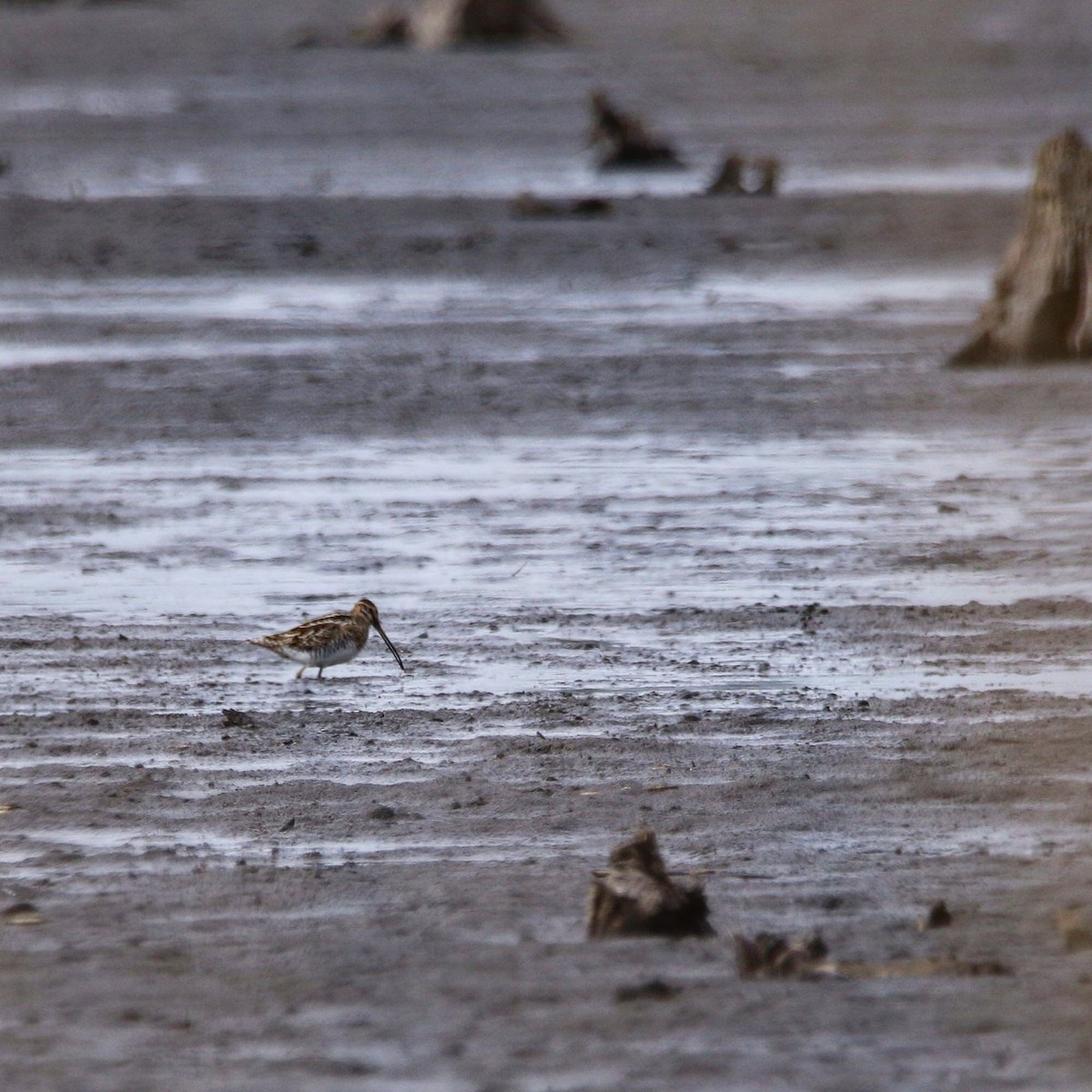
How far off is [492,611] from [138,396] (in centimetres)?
Answer: 570

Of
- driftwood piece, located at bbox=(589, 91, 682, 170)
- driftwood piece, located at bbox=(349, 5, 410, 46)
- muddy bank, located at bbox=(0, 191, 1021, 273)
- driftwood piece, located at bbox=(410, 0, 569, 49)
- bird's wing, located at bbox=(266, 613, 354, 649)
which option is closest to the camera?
bird's wing, located at bbox=(266, 613, 354, 649)

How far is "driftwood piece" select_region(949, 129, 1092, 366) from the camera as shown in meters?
15.7

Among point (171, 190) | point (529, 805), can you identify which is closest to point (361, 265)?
point (171, 190)

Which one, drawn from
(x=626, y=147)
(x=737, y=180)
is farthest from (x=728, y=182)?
(x=626, y=147)

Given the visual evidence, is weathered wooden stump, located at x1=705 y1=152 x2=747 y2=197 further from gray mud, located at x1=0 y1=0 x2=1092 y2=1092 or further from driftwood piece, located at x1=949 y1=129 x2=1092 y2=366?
driftwood piece, located at x1=949 y1=129 x2=1092 y2=366

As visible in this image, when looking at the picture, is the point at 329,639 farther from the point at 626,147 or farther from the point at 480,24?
the point at 480,24

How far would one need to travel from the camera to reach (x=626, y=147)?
28.0 meters

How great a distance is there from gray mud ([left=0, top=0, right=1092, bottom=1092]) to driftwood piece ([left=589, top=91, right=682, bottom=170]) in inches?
189

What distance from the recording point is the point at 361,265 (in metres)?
21.4

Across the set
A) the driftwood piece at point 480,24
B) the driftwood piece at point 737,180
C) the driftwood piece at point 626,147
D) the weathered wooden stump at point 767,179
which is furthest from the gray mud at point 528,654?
the driftwood piece at point 480,24

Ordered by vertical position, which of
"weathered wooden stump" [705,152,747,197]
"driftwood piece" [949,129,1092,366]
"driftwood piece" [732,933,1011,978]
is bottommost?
"driftwood piece" [732,933,1011,978]

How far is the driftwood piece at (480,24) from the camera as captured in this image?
49219 mm

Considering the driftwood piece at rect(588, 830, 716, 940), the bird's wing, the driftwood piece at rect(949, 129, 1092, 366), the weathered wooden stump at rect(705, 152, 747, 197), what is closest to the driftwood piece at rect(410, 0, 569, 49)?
the weathered wooden stump at rect(705, 152, 747, 197)

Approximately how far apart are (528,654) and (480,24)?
138ft
